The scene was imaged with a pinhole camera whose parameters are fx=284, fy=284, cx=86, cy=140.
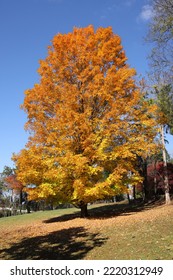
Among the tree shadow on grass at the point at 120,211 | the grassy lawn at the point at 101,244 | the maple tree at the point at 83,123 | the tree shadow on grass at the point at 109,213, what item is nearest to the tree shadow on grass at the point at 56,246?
the grassy lawn at the point at 101,244

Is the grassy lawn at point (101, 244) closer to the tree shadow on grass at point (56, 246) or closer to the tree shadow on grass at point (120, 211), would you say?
the tree shadow on grass at point (56, 246)

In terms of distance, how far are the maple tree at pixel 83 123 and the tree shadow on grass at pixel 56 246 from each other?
10.7 feet

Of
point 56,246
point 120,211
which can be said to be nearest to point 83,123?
point 56,246

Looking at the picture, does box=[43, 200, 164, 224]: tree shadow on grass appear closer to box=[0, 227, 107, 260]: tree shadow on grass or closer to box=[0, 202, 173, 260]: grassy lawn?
box=[0, 202, 173, 260]: grassy lawn

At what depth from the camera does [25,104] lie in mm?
18109

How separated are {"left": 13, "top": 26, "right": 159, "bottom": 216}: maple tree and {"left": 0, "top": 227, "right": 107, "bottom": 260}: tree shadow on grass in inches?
128

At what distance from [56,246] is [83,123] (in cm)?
752

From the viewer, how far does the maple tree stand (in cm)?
1584

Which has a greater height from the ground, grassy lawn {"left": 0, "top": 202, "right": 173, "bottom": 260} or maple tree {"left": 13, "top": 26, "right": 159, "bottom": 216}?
maple tree {"left": 13, "top": 26, "right": 159, "bottom": 216}

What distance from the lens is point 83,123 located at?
53.2ft

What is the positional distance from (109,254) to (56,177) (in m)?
7.61

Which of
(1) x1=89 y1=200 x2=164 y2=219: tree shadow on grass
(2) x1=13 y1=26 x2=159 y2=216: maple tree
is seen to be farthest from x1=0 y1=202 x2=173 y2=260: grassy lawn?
(1) x1=89 y1=200 x2=164 y2=219: tree shadow on grass

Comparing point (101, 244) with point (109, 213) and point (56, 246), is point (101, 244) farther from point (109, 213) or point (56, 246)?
point (109, 213)

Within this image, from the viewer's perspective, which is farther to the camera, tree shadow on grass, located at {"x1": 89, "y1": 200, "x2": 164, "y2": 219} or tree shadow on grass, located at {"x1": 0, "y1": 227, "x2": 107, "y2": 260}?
tree shadow on grass, located at {"x1": 89, "y1": 200, "x2": 164, "y2": 219}
